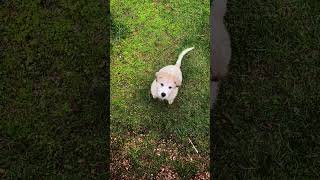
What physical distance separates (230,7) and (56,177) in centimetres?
388

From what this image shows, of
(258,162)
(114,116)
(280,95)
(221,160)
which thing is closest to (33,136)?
(114,116)

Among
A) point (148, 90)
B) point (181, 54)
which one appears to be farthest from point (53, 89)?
point (181, 54)

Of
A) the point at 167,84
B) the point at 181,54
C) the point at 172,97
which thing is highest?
the point at 181,54

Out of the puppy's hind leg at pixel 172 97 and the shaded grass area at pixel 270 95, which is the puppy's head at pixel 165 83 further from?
the shaded grass area at pixel 270 95

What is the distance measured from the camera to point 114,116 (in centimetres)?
763

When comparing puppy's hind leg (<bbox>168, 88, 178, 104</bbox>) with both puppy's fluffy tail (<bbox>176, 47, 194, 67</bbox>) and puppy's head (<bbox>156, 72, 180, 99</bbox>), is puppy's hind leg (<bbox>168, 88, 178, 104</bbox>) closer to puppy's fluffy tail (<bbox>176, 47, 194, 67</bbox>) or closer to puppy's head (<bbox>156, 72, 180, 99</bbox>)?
puppy's head (<bbox>156, 72, 180, 99</bbox>)

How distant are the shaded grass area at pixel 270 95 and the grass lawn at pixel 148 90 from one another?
13.6 inches

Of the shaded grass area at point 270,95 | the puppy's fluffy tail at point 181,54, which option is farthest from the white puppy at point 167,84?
the shaded grass area at point 270,95

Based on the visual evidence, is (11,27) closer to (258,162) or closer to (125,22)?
(125,22)

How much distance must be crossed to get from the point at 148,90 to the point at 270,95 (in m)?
1.70

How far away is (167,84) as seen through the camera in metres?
7.12

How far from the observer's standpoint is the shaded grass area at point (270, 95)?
7301mm

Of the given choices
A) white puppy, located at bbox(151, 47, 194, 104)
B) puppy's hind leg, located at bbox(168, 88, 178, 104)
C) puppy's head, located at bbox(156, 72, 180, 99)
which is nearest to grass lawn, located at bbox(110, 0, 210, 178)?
puppy's hind leg, located at bbox(168, 88, 178, 104)

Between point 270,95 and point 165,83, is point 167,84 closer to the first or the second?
point 165,83
